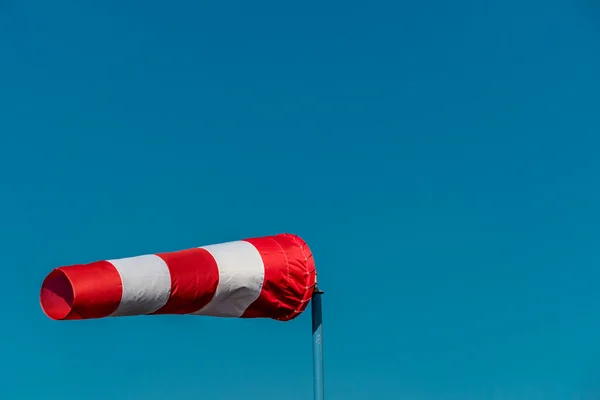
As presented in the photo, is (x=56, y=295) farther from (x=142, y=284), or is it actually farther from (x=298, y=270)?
(x=298, y=270)

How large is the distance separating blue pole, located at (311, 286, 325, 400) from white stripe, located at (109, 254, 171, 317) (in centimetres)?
273

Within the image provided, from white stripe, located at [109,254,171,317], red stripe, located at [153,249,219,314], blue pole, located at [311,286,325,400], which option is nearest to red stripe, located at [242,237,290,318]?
blue pole, located at [311,286,325,400]

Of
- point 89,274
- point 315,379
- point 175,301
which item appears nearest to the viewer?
point 89,274

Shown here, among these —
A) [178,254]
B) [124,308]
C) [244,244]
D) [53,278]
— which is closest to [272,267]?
[244,244]

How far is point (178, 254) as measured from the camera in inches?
409

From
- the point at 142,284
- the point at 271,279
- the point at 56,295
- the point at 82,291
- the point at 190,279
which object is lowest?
the point at 82,291

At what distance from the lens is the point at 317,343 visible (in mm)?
12047

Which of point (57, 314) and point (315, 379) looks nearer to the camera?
point (57, 314)

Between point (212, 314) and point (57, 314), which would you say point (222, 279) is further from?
point (57, 314)

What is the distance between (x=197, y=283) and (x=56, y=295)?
1769 mm

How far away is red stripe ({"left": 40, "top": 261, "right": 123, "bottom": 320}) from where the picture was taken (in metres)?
9.05

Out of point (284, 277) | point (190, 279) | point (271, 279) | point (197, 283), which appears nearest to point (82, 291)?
point (190, 279)

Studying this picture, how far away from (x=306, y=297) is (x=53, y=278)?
3654 mm

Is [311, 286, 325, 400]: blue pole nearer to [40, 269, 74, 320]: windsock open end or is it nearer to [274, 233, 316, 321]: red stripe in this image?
[274, 233, 316, 321]: red stripe
